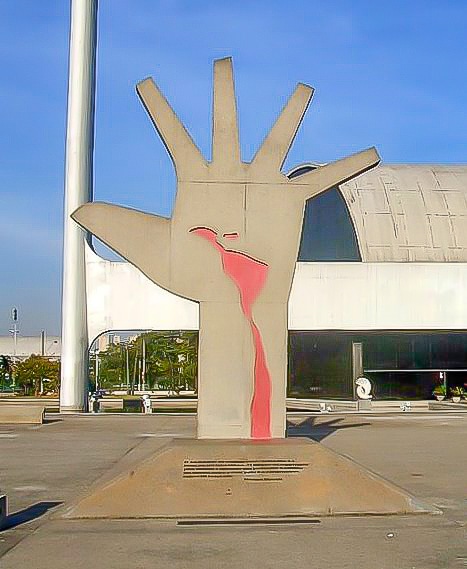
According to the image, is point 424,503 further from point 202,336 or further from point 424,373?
point 424,373

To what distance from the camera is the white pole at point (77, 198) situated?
35.2 m

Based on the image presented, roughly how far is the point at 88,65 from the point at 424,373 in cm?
2596

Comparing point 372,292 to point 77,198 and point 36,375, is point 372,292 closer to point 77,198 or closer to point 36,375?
point 77,198

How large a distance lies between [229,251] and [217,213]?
0.58 m

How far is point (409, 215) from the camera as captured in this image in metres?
43.0

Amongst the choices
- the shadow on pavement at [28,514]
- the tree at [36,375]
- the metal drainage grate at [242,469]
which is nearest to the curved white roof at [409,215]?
the shadow on pavement at [28,514]

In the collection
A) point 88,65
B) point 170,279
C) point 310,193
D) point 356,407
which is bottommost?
point 356,407

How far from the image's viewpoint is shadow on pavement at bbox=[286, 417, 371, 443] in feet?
79.6

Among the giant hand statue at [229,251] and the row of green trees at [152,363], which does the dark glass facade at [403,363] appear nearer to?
the row of green trees at [152,363]

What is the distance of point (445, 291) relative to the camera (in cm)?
3756

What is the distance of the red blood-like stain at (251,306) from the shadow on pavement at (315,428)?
33.3 ft

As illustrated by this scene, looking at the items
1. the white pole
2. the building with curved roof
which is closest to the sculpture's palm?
the building with curved roof

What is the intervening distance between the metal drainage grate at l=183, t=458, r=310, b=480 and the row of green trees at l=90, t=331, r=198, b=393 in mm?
55353

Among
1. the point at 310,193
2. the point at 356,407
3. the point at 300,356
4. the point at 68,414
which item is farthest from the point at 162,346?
the point at 310,193
